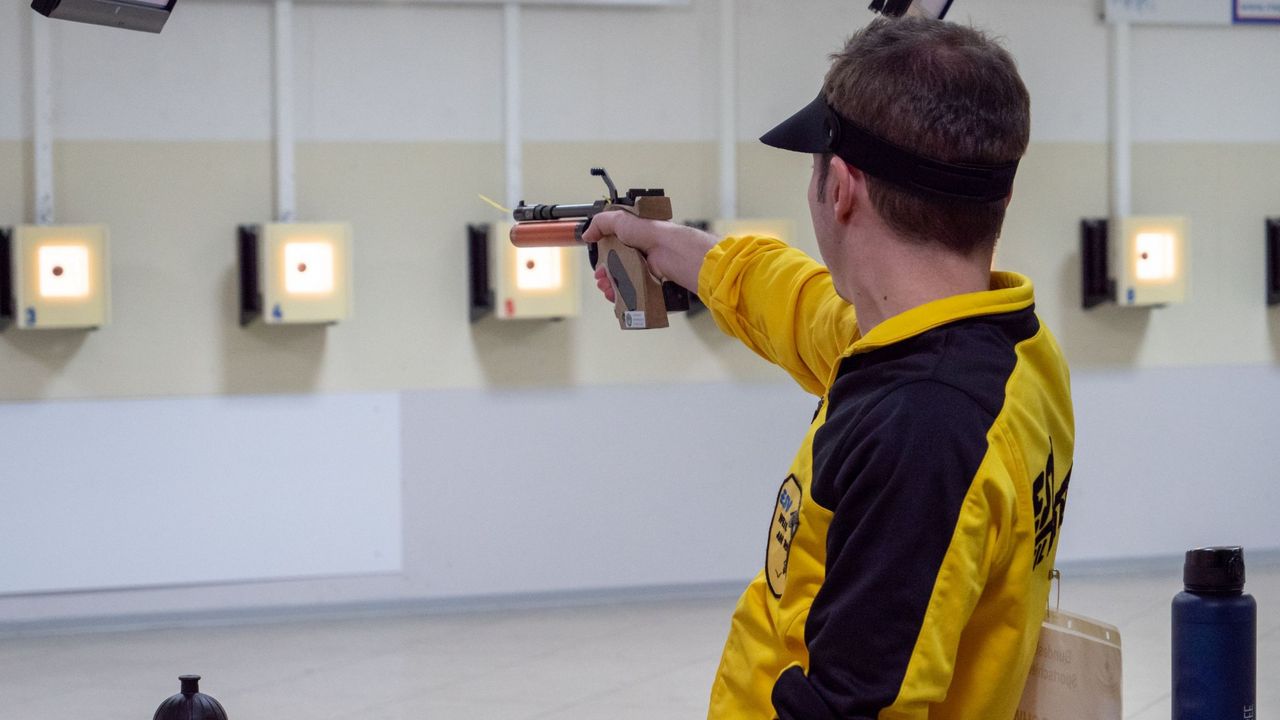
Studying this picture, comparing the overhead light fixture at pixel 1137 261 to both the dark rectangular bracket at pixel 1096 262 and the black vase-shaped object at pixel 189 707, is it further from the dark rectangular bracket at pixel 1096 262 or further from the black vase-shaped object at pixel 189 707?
the black vase-shaped object at pixel 189 707

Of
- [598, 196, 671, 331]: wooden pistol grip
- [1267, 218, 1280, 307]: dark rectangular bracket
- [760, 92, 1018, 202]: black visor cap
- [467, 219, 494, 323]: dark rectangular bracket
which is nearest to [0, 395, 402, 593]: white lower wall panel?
[467, 219, 494, 323]: dark rectangular bracket

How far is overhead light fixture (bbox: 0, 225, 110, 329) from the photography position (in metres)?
4.09

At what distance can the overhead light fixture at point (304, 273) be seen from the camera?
4199 millimetres

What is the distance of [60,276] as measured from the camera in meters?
4.10

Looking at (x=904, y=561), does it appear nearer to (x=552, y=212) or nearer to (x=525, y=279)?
(x=552, y=212)

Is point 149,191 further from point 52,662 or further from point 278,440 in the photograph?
point 52,662

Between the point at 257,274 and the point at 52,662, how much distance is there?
1322mm

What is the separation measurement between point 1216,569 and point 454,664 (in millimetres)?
2581

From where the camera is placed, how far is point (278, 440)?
439cm

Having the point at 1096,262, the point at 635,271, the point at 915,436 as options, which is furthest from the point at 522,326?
the point at 915,436

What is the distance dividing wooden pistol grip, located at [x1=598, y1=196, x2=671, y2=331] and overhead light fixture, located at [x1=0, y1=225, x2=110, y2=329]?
271 cm

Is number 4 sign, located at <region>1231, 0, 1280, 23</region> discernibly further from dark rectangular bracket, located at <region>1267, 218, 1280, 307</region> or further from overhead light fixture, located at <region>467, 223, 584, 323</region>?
overhead light fixture, located at <region>467, 223, 584, 323</region>

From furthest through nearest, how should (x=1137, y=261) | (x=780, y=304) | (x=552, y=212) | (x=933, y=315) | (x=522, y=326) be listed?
(x=1137, y=261) → (x=522, y=326) → (x=552, y=212) → (x=780, y=304) → (x=933, y=315)


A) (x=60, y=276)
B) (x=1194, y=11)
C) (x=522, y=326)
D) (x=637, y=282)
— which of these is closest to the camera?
(x=637, y=282)
